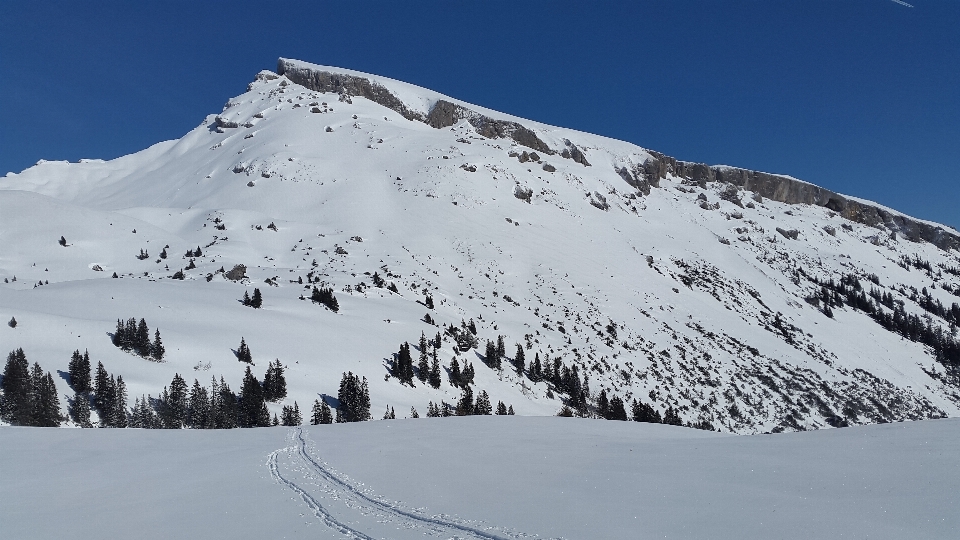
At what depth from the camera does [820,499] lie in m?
9.58

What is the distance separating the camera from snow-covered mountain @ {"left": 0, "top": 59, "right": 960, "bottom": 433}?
43906 millimetres

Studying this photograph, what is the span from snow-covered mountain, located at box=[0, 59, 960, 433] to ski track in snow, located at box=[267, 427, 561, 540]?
22.3 meters

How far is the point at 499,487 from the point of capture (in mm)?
11812

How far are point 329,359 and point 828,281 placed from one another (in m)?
109

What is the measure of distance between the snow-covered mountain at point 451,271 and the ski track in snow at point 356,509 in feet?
73.2

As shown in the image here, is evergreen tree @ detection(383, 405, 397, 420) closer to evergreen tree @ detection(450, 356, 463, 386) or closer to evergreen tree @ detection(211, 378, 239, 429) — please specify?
evergreen tree @ detection(211, 378, 239, 429)

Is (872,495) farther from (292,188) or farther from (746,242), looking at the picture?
(746,242)

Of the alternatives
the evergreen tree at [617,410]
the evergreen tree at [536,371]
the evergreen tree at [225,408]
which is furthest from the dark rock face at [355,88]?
the evergreen tree at [225,408]

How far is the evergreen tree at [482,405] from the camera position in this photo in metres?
38.8

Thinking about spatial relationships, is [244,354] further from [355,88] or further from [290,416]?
[355,88]

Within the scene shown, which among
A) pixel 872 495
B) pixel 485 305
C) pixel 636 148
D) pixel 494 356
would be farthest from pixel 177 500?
pixel 636 148

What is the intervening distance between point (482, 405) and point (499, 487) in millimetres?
28122

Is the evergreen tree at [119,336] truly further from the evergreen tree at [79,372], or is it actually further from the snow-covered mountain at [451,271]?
the evergreen tree at [79,372]

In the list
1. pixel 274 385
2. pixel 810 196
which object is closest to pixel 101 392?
pixel 274 385
